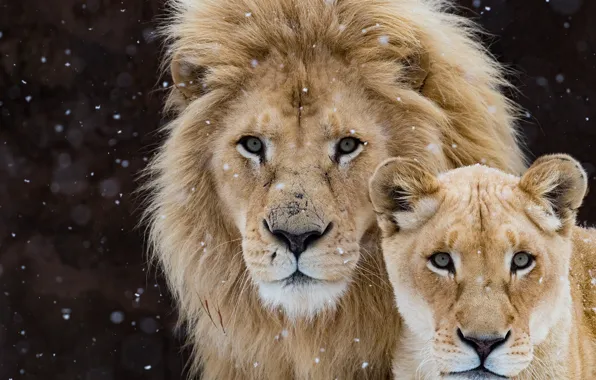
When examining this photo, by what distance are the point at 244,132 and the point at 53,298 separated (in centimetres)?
215

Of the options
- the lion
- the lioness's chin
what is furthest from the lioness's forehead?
the lioness's chin

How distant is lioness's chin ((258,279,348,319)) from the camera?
10.6 feet

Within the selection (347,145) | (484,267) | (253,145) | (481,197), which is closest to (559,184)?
(481,197)

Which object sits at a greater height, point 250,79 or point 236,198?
point 250,79

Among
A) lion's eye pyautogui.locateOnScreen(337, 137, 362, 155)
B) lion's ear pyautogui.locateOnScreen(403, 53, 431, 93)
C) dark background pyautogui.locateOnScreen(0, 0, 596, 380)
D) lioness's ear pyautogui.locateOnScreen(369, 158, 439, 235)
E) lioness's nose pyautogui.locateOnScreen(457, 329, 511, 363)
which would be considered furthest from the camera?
dark background pyautogui.locateOnScreen(0, 0, 596, 380)

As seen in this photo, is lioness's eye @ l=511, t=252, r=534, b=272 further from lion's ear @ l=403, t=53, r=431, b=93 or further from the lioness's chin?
lion's ear @ l=403, t=53, r=431, b=93

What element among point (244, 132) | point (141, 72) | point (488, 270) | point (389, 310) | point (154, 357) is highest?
point (488, 270)

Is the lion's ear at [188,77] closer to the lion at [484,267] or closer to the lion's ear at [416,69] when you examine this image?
the lion's ear at [416,69]

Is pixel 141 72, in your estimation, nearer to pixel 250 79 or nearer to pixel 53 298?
pixel 53 298

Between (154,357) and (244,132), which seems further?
(154,357)

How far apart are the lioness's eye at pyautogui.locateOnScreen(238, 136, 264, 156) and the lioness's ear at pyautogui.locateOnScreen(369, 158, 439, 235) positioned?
0.54 metres

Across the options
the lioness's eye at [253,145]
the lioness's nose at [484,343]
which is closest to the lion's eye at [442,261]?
the lioness's nose at [484,343]

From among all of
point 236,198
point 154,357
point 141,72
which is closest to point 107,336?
point 154,357

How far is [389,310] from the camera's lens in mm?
3705
